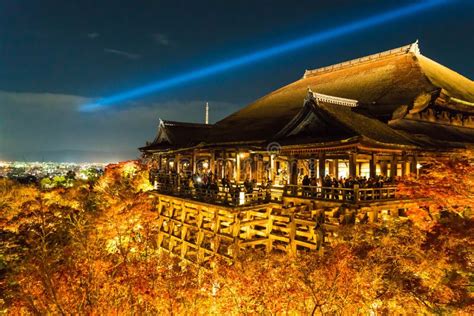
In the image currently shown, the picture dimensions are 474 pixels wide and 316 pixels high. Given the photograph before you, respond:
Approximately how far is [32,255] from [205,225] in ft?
36.1

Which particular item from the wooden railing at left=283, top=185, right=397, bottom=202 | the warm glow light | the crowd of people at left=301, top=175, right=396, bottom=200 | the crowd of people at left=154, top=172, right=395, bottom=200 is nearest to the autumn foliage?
the wooden railing at left=283, top=185, right=397, bottom=202

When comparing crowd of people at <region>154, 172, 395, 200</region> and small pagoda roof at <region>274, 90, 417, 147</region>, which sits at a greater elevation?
small pagoda roof at <region>274, 90, 417, 147</region>

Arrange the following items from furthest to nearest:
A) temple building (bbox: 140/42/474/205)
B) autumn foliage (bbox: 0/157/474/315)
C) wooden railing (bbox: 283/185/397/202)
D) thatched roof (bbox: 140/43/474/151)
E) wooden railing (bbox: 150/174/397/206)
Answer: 1. thatched roof (bbox: 140/43/474/151)
2. temple building (bbox: 140/42/474/205)
3. wooden railing (bbox: 150/174/397/206)
4. wooden railing (bbox: 283/185/397/202)
5. autumn foliage (bbox: 0/157/474/315)

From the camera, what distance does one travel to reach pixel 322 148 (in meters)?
15.2

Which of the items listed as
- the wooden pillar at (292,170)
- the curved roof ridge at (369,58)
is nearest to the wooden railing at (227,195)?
the wooden pillar at (292,170)

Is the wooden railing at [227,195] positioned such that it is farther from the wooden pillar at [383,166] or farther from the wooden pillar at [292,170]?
the wooden pillar at [383,166]

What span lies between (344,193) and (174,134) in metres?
18.3

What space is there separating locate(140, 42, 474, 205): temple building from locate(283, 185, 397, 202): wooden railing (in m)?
0.23

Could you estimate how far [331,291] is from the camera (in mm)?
11156

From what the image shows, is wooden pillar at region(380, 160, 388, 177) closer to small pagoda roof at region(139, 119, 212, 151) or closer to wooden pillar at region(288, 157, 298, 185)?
wooden pillar at region(288, 157, 298, 185)

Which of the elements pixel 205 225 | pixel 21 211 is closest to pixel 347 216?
pixel 205 225

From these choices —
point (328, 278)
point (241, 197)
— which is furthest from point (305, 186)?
point (328, 278)

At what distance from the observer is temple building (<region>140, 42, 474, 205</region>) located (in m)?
15.6

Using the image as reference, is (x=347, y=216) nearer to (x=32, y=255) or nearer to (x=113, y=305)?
(x=113, y=305)
